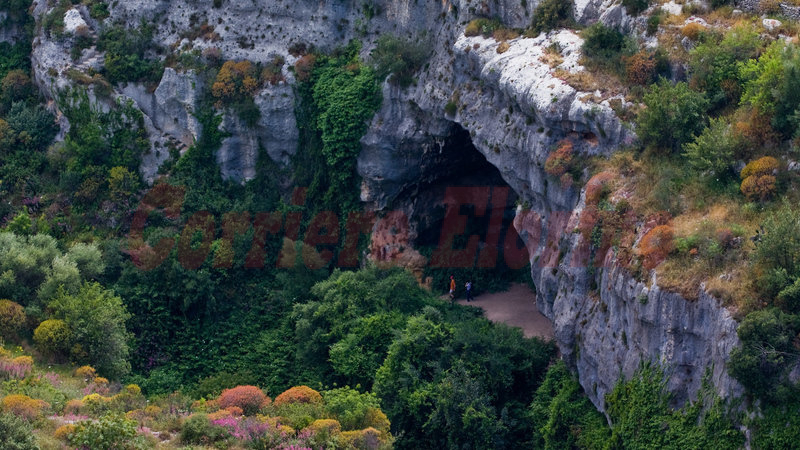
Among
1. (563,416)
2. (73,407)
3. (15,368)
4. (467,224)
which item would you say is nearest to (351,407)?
(563,416)

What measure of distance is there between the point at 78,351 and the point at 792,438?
22976 millimetres

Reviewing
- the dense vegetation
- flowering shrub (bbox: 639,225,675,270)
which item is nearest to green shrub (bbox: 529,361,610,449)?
the dense vegetation

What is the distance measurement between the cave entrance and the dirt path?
0.76 metres

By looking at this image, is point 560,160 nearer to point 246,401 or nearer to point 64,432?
point 246,401

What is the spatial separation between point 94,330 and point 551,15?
20.0m

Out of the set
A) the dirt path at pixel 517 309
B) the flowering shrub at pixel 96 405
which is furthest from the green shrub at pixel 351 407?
the dirt path at pixel 517 309

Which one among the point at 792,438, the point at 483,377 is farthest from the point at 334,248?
the point at 792,438

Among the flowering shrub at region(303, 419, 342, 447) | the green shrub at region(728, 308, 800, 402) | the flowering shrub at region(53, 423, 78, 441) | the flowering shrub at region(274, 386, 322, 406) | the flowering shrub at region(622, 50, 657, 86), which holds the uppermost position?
the flowering shrub at region(622, 50, 657, 86)

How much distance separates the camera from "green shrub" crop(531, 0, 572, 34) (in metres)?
37.4

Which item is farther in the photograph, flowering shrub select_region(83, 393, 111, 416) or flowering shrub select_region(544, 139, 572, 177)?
flowering shrub select_region(544, 139, 572, 177)

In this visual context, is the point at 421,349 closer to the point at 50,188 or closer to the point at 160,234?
the point at 160,234

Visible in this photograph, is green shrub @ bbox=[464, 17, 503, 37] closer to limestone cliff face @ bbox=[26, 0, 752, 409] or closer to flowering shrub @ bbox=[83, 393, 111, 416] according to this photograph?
limestone cliff face @ bbox=[26, 0, 752, 409]

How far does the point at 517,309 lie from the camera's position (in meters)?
41.7

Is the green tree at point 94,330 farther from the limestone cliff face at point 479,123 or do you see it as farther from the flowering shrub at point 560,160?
the flowering shrub at point 560,160
